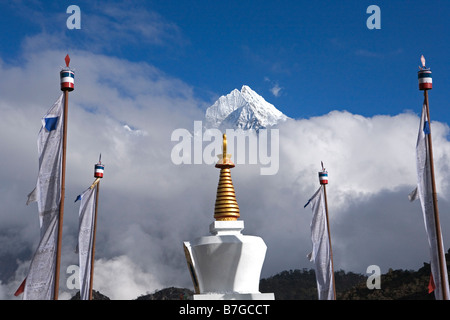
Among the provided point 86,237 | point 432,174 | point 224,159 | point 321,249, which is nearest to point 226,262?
point 224,159

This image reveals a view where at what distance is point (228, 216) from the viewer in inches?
874

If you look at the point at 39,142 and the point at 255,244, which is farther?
the point at 255,244

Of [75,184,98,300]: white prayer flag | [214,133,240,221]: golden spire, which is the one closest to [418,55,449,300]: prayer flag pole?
[214,133,240,221]: golden spire

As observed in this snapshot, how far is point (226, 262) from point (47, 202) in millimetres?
7690

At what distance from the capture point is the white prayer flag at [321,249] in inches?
1190

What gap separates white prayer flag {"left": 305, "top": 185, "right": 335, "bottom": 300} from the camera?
30.2m

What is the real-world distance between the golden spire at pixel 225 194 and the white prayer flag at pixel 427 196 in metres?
7.64

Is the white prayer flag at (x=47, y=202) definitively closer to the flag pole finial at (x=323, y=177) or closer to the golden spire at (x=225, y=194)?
the golden spire at (x=225, y=194)

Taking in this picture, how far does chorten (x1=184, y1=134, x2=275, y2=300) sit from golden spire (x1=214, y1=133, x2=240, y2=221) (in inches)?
16.6

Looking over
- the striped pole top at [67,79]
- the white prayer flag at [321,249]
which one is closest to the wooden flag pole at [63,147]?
the striped pole top at [67,79]

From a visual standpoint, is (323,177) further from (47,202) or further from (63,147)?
(47,202)

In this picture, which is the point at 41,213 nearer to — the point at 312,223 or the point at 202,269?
the point at 202,269
